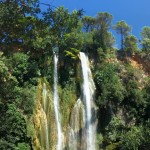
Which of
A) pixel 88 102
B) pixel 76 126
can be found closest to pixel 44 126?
pixel 76 126

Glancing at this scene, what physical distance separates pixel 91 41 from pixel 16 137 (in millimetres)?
9070

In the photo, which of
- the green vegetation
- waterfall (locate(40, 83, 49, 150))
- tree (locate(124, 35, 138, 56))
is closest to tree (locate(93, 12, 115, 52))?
the green vegetation

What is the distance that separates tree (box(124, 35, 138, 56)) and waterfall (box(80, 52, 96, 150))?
3.83 meters

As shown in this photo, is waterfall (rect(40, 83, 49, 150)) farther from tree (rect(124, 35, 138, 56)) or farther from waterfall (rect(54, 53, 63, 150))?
tree (rect(124, 35, 138, 56))

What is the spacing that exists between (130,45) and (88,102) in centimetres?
648

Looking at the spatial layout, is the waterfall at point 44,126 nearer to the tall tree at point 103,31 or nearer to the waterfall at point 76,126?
the waterfall at point 76,126

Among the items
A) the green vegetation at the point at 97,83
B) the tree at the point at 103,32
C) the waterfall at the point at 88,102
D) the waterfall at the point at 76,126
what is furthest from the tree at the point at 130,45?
the waterfall at the point at 76,126

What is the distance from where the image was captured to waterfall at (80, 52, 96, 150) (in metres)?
22.6

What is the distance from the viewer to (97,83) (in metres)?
24.7

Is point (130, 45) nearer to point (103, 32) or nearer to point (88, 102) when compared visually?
point (103, 32)

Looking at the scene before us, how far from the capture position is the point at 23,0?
7.85 m

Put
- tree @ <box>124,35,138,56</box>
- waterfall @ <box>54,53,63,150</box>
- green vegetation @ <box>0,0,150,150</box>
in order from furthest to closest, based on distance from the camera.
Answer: tree @ <box>124,35,138,56</box> < waterfall @ <box>54,53,63,150</box> < green vegetation @ <box>0,0,150,150</box>

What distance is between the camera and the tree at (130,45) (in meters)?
28.4

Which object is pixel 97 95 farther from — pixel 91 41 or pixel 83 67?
pixel 91 41
